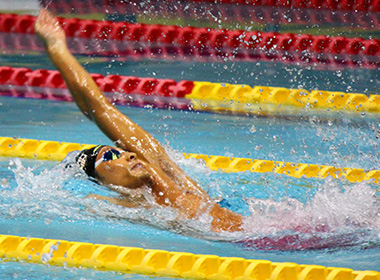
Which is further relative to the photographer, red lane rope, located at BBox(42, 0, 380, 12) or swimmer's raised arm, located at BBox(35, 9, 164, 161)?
red lane rope, located at BBox(42, 0, 380, 12)

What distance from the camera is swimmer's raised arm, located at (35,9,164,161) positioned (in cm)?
290

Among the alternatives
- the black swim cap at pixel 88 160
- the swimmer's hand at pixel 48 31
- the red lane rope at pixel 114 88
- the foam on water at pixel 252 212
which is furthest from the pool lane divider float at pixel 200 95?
the swimmer's hand at pixel 48 31

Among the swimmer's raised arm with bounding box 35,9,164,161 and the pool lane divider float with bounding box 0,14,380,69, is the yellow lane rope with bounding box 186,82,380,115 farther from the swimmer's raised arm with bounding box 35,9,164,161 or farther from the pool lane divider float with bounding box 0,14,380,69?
the swimmer's raised arm with bounding box 35,9,164,161

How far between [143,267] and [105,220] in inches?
19.4

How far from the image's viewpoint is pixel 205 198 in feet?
9.92

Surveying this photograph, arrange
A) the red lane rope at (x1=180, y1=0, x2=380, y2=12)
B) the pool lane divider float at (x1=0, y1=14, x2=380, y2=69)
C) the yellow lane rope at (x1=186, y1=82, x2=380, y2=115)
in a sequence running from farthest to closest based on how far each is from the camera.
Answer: the red lane rope at (x1=180, y1=0, x2=380, y2=12), the pool lane divider float at (x1=0, y1=14, x2=380, y2=69), the yellow lane rope at (x1=186, y1=82, x2=380, y2=115)

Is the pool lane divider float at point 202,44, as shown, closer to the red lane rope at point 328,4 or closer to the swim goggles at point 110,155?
the red lane rope at point 328,4

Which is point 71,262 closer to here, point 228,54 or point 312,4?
point 228,54

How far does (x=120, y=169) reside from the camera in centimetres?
289

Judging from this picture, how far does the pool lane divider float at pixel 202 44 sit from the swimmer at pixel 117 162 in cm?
337

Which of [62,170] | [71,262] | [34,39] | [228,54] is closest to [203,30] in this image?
[228,54]

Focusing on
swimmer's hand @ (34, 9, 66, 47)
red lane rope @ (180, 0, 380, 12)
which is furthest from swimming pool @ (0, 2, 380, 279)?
red lane rope @ (180, 0, 380, 12)

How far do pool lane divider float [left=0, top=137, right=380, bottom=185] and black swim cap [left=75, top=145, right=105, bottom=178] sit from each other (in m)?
1.20

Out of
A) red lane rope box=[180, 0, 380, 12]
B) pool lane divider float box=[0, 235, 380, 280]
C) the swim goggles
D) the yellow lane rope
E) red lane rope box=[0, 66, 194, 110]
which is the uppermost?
red lane rope box=[180, 0, 380, 12]
